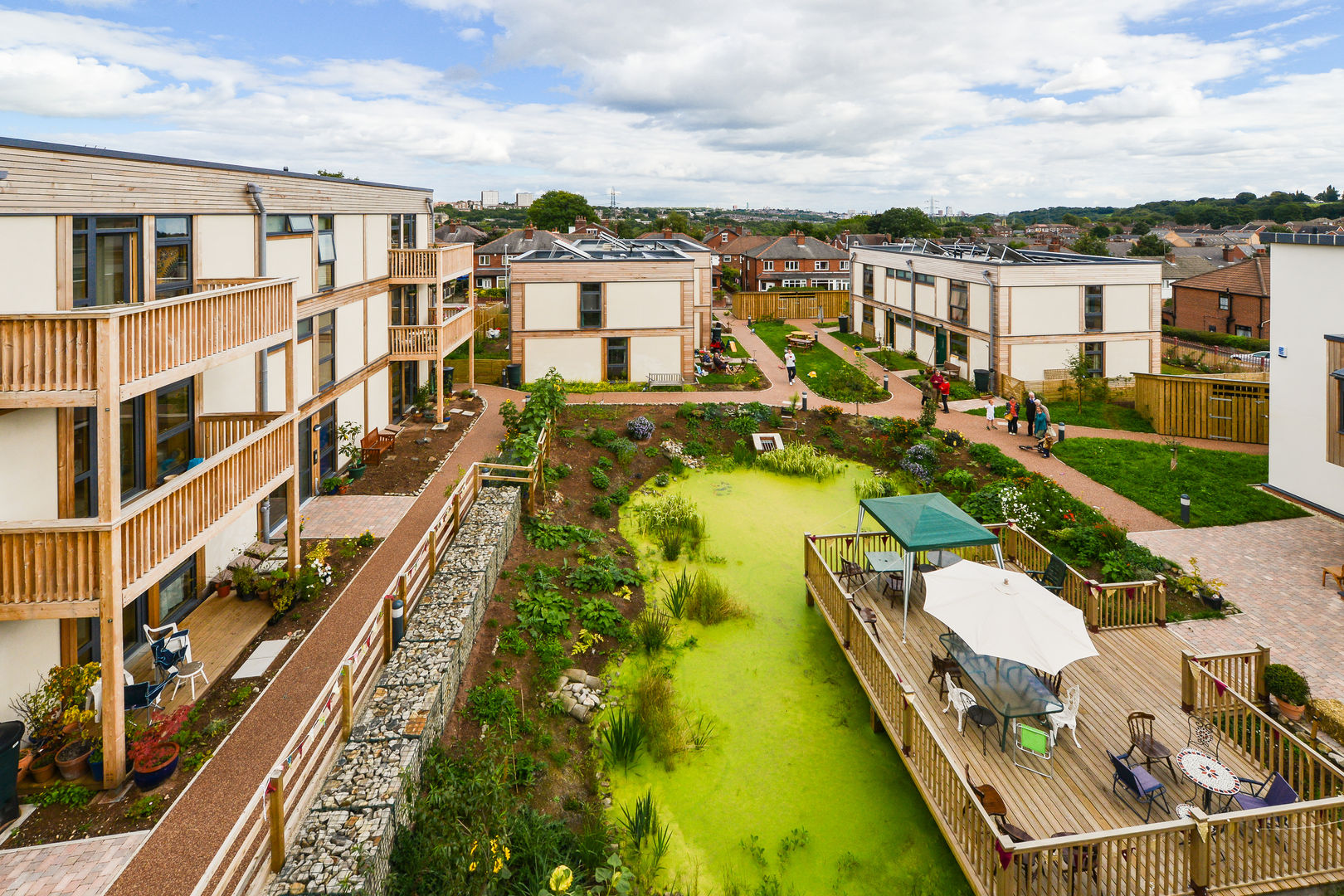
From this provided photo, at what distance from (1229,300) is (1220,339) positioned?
3687 millimetres

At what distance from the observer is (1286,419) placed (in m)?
16.4

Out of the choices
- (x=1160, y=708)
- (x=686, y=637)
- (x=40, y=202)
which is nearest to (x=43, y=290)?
(x=40, y=202)

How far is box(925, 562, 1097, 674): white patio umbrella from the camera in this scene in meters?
9.45

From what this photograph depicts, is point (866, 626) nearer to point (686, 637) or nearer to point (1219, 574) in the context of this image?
point (686, 637)

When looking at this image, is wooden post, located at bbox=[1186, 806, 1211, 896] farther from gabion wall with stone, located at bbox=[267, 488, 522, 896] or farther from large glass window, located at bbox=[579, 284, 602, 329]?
large glass window, located at bbox=[579, 284, 602, 329]

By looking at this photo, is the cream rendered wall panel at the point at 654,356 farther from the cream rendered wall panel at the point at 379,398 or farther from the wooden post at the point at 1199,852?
the wooden post at the point at 1199,852

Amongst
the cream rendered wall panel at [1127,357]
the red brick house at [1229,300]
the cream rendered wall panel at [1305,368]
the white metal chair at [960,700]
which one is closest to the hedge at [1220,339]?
the red brick house at [1229,300]

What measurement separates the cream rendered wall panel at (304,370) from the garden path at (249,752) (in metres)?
4.42

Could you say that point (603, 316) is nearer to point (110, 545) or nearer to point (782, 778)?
point (782, 778)

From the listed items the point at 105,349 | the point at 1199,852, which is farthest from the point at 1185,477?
the point at 105,349

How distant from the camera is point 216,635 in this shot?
12031 millimetres

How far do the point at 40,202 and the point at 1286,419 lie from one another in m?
22.7

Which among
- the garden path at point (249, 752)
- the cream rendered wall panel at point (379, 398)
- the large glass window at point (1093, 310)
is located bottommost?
the garden path at point (249, 752)

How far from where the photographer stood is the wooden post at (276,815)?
7.03m
